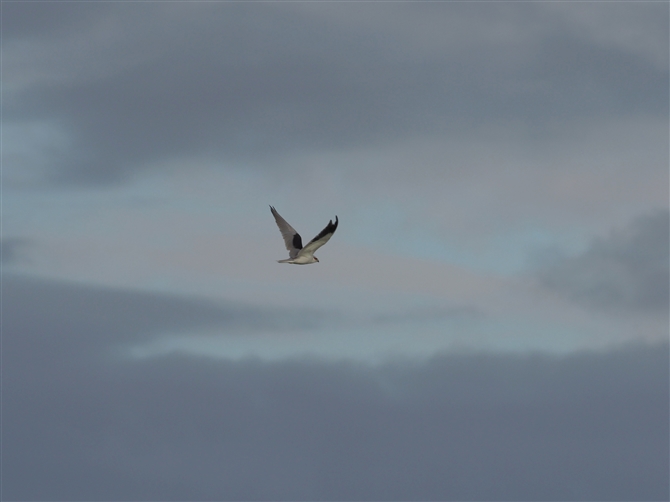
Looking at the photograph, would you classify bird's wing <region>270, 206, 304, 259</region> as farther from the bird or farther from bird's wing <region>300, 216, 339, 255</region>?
bird's wing <region>300, 216, 339, 255</region>

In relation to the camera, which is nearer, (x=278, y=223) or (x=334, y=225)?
(x=334, y=225)

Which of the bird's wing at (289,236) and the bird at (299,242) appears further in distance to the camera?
the bird's wing at (289,236)

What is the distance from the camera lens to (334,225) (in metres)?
108

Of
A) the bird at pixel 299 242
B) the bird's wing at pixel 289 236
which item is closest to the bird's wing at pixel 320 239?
the bird at pixel 299 242

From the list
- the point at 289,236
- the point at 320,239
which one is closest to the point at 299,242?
the point at 289,236

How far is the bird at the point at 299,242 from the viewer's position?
108m

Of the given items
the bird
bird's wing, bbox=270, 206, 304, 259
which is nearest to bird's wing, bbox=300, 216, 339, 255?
the bird

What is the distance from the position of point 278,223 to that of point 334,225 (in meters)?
11.0

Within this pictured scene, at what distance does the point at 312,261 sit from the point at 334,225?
23.0 feet

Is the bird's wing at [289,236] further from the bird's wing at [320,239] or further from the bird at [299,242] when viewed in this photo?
the bird's wing at [320,239]

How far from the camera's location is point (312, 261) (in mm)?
113625

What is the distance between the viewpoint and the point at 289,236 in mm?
115750

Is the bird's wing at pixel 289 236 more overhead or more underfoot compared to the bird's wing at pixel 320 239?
more overhead

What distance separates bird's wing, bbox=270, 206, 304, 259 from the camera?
114062mm
